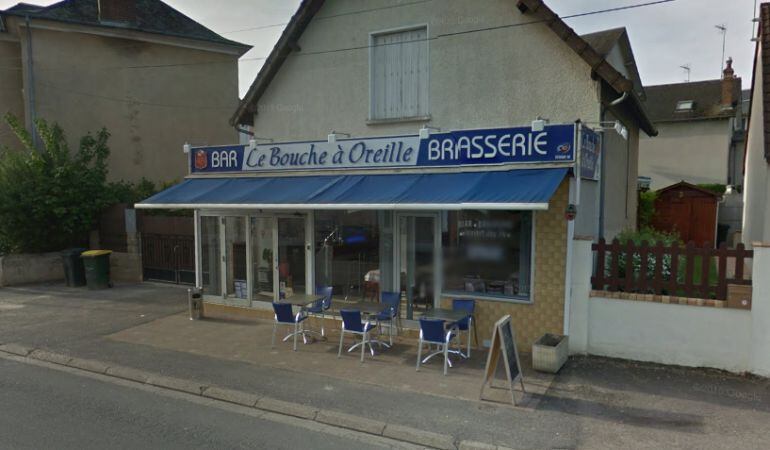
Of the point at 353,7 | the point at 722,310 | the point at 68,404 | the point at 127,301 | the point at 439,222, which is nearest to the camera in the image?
the point at 68,404

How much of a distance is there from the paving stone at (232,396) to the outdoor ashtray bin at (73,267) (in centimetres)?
988

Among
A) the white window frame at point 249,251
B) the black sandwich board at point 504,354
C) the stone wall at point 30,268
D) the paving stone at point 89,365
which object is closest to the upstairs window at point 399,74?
the white window frame at point 249,251

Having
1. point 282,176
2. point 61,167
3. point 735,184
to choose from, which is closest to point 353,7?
point 282,176

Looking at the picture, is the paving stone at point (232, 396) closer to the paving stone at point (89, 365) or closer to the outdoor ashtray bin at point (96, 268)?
the paving stone at point (89, 365)

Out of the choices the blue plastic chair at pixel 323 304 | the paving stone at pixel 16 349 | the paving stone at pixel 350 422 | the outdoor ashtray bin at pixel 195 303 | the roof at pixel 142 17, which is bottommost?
the paving stone at pixel 16 349

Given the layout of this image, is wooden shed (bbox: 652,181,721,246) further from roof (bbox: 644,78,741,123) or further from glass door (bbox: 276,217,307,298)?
glass door (bbox: 276,217,307,298)

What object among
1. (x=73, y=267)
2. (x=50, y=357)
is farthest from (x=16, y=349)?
(x=73, y=267)

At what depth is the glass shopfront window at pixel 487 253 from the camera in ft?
27.4

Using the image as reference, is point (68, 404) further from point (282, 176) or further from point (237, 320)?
point (282, 176)

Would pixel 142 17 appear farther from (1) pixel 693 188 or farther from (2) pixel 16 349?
(1) pixel 693 188

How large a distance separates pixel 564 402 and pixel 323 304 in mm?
4540

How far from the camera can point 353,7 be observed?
10461mm

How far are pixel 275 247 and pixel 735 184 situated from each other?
29968mm

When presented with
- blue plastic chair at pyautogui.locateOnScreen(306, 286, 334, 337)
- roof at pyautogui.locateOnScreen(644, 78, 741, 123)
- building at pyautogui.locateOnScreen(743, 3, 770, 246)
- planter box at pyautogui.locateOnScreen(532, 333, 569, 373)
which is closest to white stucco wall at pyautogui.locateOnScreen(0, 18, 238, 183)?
blue plastic chair at pyautogui.locateOnScreen(306, 286, 334, 337)
